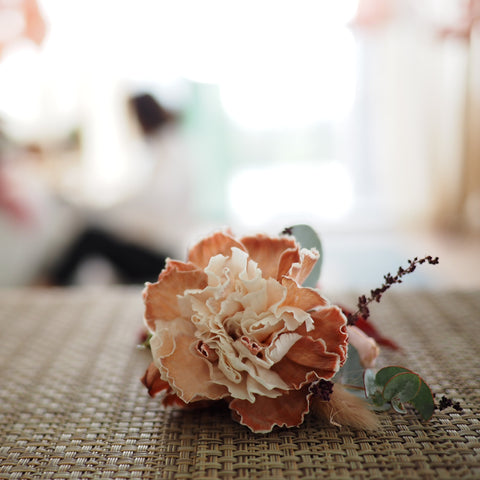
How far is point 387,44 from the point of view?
110 inches

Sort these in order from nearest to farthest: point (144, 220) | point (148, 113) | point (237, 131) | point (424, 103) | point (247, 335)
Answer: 1. point (247, 335)
2. point (144, 220)
3. point (148, 113)
4. point (424, 103)
5. point (237, 131)

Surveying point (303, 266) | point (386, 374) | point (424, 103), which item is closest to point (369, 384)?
point (386, 374)

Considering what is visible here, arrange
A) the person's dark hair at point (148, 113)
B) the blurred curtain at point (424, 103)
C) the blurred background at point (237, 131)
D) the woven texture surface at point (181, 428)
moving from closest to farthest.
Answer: the woven texture surface at point (181, 428), the blurred background at point (237, 131), the person's dark hair at point (148, 113), the blurred curtain at point (424, 103)

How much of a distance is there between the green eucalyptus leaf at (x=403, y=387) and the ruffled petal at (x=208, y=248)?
19cm

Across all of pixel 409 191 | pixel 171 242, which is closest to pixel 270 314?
pixel 171 242

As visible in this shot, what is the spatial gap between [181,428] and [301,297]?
0.55ft

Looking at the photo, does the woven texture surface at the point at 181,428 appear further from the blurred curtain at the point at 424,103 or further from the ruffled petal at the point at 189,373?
the blurred curtain at the point at 424,103

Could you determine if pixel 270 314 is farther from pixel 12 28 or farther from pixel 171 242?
pixel 12 28

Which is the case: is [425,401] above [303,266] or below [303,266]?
below

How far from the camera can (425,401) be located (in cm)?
49

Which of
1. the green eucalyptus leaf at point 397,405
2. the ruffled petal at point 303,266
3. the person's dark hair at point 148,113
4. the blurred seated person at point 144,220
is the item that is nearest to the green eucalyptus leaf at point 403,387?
the green eucalyptus leaf at point 397,405

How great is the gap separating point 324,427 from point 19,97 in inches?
91.8

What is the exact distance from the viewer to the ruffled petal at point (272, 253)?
19.6 inches

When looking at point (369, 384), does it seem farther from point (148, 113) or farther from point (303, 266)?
point (148, 113)
